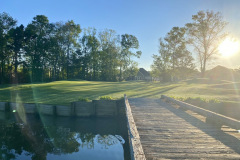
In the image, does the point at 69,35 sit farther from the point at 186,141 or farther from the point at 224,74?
the point at 186,141

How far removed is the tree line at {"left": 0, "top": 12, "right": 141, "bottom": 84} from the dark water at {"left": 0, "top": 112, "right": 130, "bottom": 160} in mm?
34908

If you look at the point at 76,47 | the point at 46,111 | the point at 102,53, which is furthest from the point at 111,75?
the point at 46,111

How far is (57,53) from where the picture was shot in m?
50.1

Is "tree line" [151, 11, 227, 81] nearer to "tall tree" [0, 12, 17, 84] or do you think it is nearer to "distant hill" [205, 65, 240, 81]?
"distant hill" [205, 65, 240, 81]

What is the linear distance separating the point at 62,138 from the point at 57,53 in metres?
44.6

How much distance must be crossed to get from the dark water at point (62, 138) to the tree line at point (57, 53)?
3491cm

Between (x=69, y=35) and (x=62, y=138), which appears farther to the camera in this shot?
(x=69, y=35)

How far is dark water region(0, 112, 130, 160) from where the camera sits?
7.26 metres

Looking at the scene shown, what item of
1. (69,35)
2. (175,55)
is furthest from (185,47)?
(69,35)

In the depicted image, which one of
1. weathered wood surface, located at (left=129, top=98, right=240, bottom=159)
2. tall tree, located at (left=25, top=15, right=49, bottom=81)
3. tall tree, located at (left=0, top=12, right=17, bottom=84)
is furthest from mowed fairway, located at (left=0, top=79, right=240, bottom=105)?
tall tree, located at (left=25, top=15, right=49, bottom=81)

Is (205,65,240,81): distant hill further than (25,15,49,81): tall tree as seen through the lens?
Yes

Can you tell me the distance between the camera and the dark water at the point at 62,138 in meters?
7.26

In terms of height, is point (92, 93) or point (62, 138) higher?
point (92, 93)

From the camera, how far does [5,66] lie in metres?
45.4
